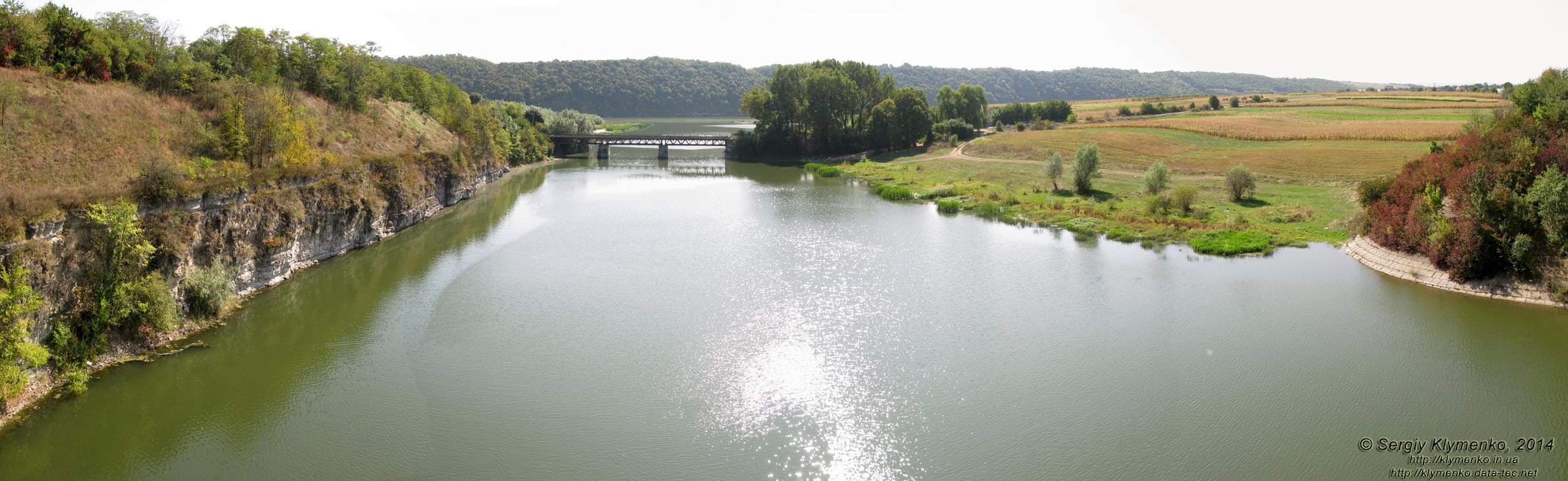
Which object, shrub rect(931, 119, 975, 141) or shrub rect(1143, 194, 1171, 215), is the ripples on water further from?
shrub rect(931, 119, 975, 141)

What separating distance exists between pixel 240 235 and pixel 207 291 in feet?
13.5

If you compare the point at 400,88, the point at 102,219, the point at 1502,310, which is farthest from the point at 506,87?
the point at 1502,310

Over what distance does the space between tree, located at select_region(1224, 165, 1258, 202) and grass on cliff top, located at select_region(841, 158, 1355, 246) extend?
30.9 inches

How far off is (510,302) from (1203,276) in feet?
98.0

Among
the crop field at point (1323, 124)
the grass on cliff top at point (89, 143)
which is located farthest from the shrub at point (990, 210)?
the grass on cliff top at point (89, 143)

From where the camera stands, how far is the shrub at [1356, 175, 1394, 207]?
41.2 m

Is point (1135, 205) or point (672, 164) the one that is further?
point (672, 164)

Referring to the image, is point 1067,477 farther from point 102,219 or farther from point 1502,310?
point 102,219

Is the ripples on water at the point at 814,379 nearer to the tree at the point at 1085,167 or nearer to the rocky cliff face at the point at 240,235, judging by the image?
the rocky cliff face at the point at 240,235

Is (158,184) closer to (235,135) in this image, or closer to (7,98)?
(7,98)

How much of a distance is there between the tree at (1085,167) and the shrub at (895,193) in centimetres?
1223

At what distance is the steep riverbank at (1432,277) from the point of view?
30.8 m

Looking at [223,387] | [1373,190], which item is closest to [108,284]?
[223,387]

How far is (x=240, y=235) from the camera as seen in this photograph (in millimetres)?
30562
